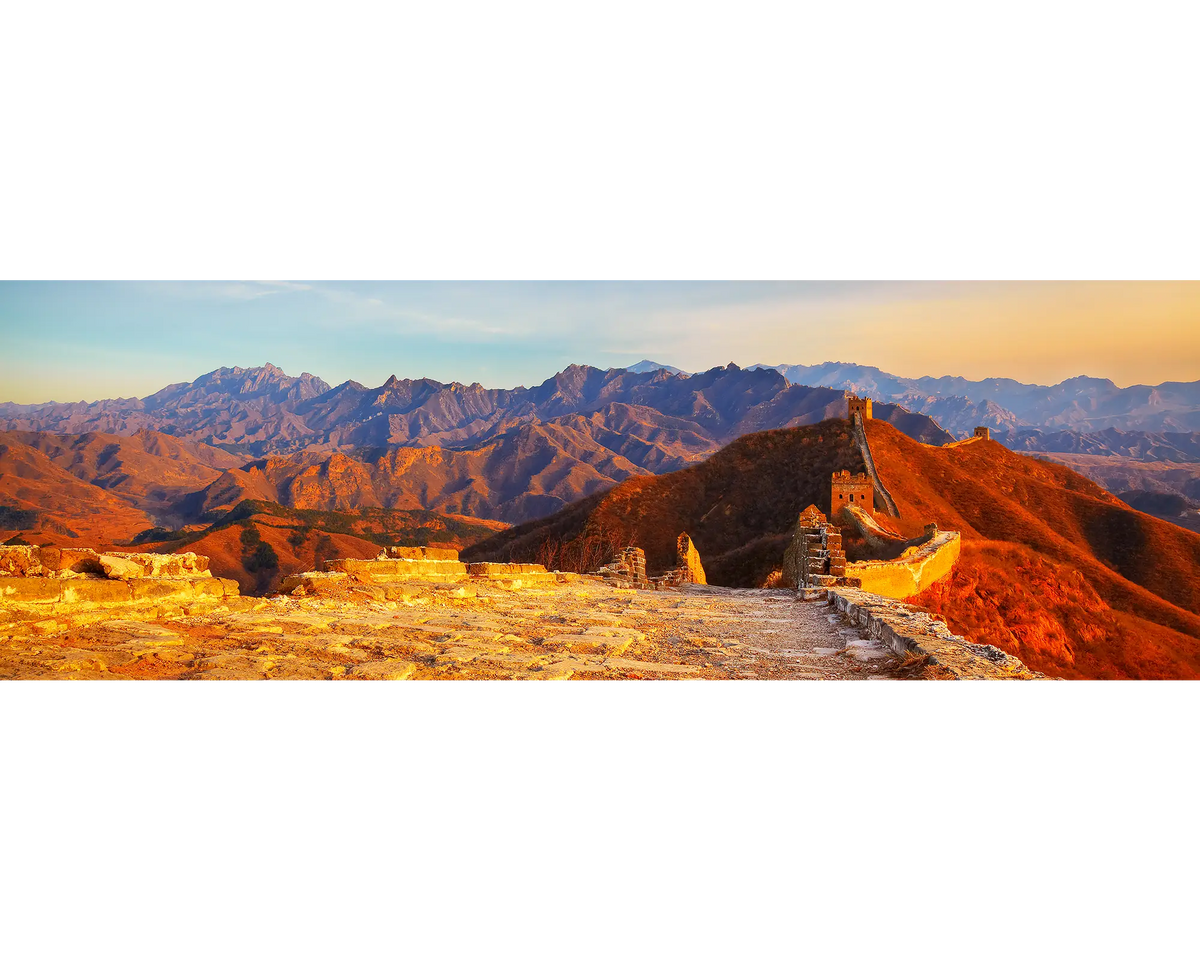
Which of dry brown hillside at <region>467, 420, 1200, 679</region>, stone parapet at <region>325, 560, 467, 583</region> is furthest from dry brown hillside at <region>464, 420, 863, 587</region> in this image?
stone parapet at <region>325, 560, 467, 583</region>

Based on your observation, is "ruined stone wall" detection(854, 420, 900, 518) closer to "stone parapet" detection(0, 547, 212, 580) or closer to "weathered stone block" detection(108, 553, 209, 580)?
"weathered stone block" detection(108, 553, 209, 580)

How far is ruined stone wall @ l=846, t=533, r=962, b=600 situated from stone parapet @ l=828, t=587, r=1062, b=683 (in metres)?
9.33

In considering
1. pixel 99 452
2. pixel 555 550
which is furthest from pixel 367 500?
pixel 555 550

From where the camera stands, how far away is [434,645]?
18.6ft

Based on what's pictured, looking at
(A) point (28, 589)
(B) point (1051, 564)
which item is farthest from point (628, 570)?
(B) point (1051, 564)

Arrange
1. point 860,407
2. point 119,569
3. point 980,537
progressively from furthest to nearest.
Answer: point 860,407 → point 980,537 → point 119,569

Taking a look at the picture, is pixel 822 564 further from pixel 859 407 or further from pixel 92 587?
pixel 859 407

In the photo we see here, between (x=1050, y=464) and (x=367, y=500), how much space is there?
10151 cm

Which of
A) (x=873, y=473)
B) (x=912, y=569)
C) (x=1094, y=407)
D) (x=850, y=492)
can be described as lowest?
(x=912, y=569)

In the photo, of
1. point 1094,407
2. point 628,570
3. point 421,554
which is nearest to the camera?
point 421,554

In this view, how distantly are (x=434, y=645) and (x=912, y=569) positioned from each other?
2204cm

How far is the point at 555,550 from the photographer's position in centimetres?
5728

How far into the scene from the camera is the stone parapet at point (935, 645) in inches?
202
